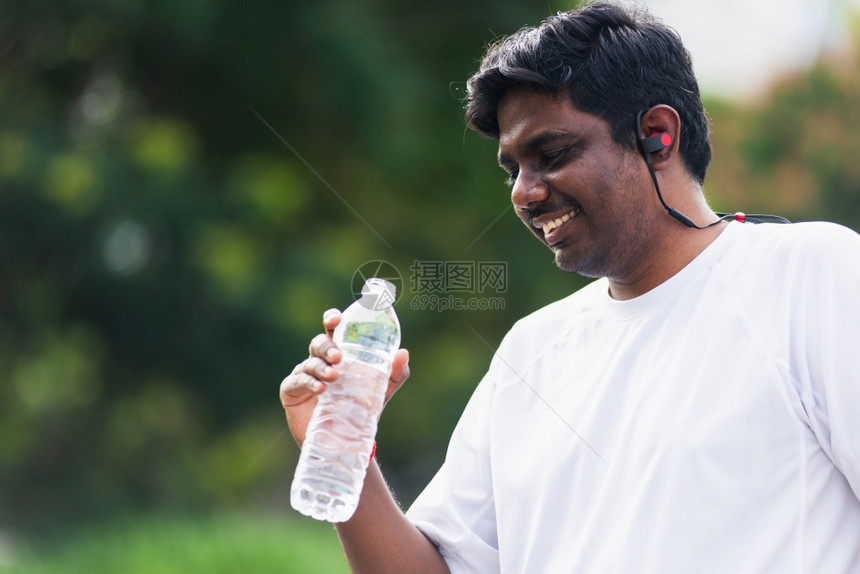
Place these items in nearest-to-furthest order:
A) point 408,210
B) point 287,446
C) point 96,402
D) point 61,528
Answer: point 61,528
point 96,402
point 408,210
point 287,446

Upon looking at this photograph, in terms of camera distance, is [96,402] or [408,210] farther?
[408,210]

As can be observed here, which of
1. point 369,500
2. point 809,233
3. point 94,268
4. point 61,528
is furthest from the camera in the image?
point 94,268

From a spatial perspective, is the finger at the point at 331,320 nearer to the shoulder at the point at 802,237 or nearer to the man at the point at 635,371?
the man at the point at 635,371

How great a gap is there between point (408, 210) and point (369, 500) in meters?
9.48

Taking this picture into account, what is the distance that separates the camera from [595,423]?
2145mm

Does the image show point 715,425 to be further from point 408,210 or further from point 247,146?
point 408,210

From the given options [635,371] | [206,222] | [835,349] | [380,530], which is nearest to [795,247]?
[835,349]

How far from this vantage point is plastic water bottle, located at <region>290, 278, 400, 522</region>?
2.29 m

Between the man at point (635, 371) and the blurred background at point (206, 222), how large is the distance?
6338mm

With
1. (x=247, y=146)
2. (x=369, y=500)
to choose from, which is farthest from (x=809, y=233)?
(x=247, y=146)

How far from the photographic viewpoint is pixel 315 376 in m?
2.20

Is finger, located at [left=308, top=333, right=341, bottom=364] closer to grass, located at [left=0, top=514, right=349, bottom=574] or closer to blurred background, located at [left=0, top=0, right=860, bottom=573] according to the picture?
grass, located at [left=0, top=514, right=349, bottom=574]

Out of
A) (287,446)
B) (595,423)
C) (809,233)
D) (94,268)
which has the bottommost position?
(287,446)

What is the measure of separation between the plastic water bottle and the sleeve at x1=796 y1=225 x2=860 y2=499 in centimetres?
87
